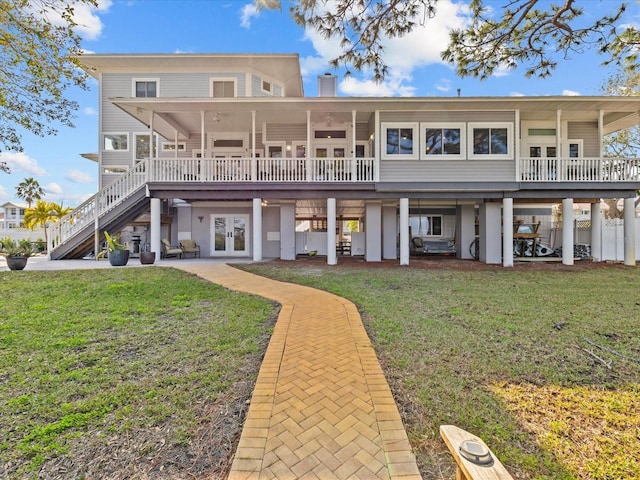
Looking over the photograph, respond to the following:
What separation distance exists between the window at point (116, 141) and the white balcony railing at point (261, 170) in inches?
243

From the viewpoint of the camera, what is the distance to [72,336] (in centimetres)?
412

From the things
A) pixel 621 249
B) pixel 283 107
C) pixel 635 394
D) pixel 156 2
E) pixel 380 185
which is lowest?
pixel 635 394

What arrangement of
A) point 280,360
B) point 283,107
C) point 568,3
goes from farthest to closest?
point 283,107 < point 568,3 < point 280,360

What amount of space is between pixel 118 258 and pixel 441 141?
11.9 metres

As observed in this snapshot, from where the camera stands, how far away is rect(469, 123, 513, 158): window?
37.8 ft

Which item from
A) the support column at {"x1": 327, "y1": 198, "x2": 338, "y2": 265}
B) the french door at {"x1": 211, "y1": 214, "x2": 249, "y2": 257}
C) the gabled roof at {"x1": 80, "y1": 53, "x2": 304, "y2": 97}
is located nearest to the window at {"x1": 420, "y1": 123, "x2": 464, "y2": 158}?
the support column at {"x1": 327, "y1": 198, "x2": 338, "y2": 265}

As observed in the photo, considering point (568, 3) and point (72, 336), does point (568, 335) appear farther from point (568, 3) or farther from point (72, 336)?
point (72, 336)

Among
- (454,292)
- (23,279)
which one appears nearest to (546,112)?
(454,292)

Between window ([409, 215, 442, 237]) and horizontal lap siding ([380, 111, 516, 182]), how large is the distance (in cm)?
485

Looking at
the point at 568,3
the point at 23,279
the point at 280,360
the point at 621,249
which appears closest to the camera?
the point at 280,360

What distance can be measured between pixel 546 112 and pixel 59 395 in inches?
612

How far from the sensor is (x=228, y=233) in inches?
581

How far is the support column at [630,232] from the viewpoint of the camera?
1141 cm

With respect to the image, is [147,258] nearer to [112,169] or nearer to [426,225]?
[112,169]
